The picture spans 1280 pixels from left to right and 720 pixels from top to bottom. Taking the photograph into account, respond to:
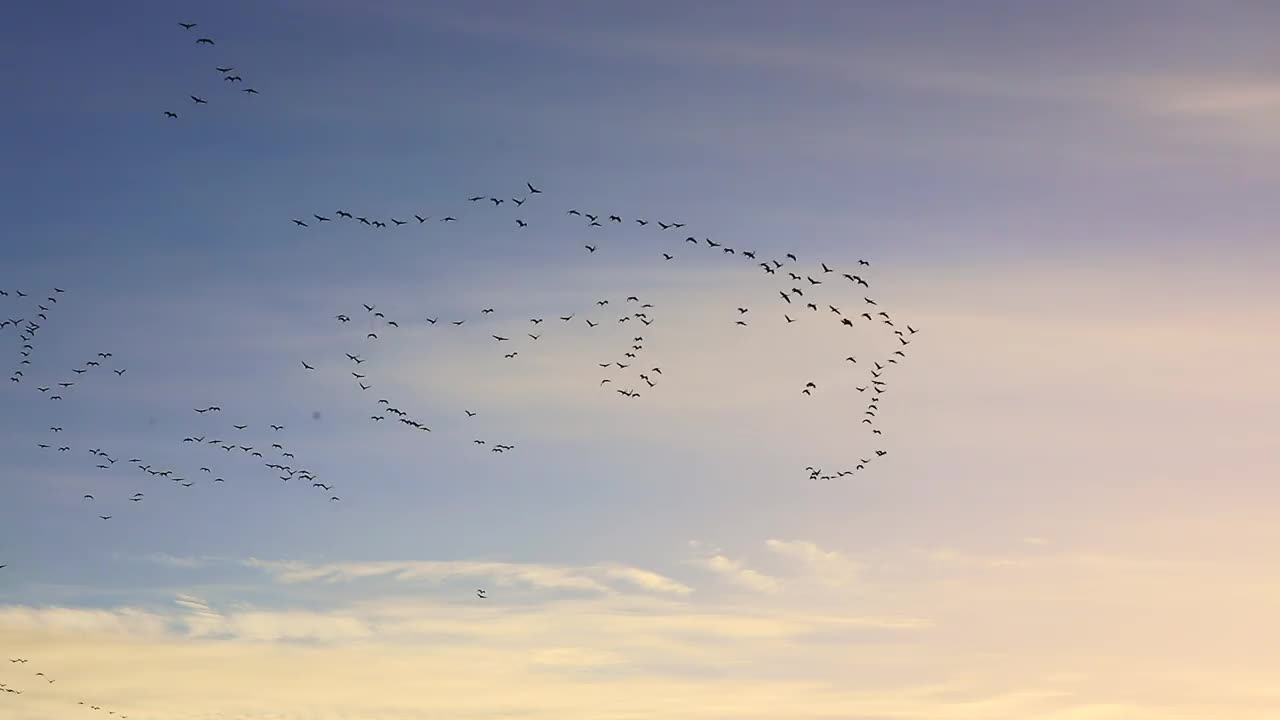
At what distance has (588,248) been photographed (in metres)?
145

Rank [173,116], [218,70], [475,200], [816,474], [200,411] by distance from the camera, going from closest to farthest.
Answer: [475,200] < [218,70] < [173,116] < [200,411] < [816,474]

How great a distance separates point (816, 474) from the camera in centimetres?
17200

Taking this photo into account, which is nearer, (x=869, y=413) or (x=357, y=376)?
(x=869, y=413)

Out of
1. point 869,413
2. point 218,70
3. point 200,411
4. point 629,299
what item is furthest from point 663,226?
point 200,411

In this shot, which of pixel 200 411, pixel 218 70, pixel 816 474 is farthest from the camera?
pixel 816 474

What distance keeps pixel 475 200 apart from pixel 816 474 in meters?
64.4

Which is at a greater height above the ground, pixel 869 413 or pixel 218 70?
pixel 218 70

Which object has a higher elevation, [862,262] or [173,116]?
[173,116]

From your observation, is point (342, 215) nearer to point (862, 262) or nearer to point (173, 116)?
point (173, 116)

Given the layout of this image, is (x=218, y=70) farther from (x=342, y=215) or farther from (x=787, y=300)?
(x=787, y=300)

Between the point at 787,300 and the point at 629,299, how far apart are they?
13754 millimetres

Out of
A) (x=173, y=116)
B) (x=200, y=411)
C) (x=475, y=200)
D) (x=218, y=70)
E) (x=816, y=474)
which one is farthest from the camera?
(x=816, y=474)

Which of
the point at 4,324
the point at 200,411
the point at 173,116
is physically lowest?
the point at 200,411

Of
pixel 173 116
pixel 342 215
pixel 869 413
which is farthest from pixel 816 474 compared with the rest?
pixel 173 116
